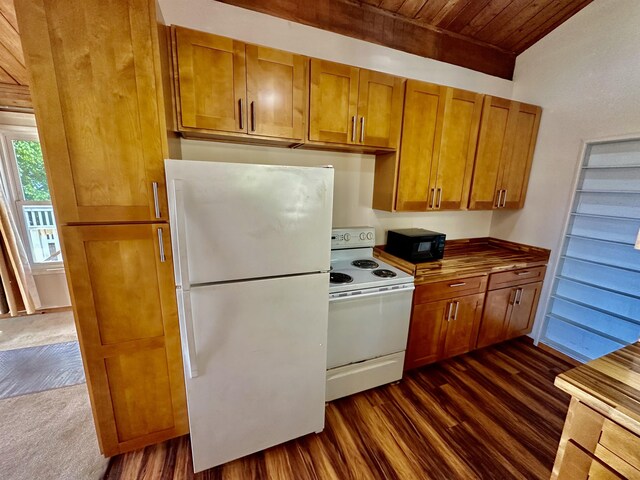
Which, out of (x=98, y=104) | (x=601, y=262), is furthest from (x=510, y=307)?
(x=98, y=104)

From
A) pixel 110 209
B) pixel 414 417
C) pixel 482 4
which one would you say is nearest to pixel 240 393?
pixel 110 209

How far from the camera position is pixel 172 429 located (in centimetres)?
162

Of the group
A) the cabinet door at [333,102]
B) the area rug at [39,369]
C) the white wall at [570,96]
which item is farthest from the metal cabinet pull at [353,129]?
the area rug at [39,369]

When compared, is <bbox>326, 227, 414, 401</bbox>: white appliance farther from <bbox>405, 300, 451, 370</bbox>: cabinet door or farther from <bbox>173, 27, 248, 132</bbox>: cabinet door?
<bbox>173, 27, 248, 132</bbox>: cabinet door

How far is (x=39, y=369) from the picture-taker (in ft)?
7.41

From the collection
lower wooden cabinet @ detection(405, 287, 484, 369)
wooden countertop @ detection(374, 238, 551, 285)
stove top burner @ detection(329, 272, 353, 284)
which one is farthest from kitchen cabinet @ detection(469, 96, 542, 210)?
stove top burner @ detection(329, 272, 353, 284)

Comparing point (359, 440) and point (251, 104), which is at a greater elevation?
point (251, 104)

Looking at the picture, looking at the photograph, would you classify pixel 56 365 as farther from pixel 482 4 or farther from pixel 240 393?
pixel 482 4

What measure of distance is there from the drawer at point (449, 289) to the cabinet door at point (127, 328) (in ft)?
5.63

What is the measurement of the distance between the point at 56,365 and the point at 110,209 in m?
2.06

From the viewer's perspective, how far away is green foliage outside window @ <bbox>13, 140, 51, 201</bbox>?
9.55 feet

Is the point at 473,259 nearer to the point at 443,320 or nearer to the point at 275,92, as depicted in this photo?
the point at 443,320

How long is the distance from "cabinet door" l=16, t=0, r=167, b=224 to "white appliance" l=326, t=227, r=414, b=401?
1.25 m

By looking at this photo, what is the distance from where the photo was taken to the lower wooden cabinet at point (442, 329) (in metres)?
2.15
